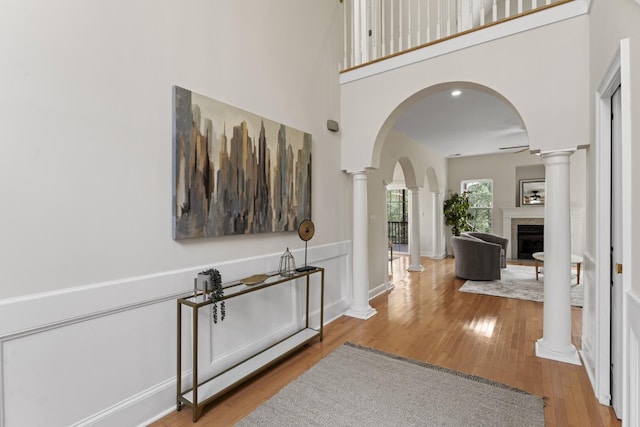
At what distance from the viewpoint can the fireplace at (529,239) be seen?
770 cm

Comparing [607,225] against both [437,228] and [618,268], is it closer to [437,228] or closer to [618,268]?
[618,268]

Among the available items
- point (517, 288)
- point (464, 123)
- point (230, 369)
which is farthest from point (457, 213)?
point (230, 369)

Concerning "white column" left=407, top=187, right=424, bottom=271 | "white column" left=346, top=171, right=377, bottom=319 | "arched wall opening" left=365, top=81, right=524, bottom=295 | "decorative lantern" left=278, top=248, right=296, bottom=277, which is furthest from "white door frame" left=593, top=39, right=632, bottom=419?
"white column" left=407, top=187, right=424, bottom=271

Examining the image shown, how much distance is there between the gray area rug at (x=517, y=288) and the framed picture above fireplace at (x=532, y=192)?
106 inches

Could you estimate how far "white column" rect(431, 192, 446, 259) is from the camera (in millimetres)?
8086

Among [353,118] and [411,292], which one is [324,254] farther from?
[411,292]

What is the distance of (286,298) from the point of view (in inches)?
116

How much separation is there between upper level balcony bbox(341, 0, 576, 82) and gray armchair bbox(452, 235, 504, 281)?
3474 millimetres

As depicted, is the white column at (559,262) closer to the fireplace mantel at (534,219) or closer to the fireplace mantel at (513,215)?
the fireplace mantel at (534,219)

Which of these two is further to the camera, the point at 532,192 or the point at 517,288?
the point at 532,192

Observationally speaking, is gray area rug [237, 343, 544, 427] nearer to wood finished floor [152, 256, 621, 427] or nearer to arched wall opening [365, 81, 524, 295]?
wood finished floor [152, 256, 621, 427]

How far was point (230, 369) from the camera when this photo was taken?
7.47 ft

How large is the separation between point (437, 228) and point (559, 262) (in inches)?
222

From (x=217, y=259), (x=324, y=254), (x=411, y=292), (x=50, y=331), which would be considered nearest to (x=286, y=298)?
(x=324, y=254)
